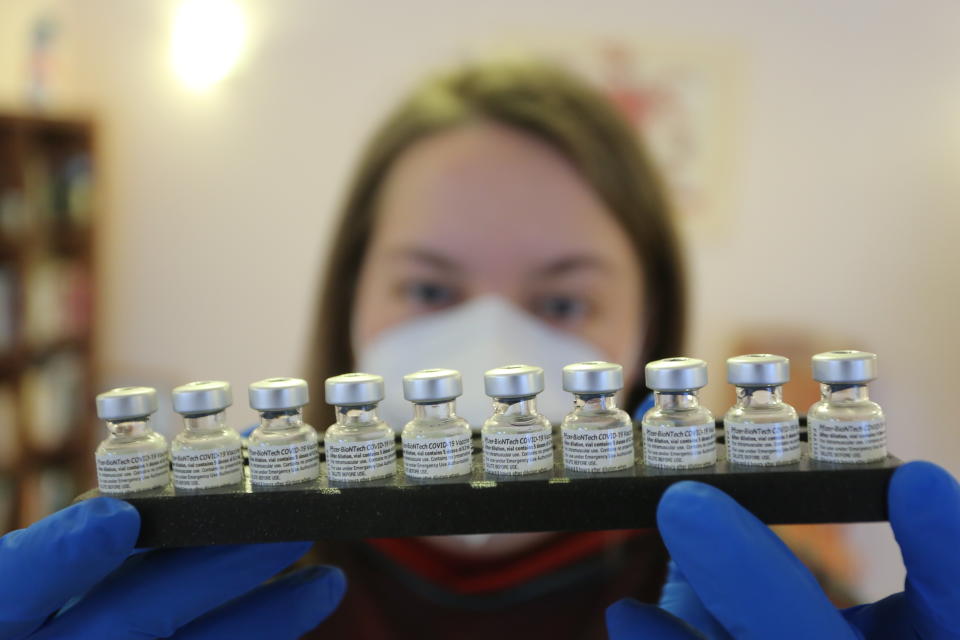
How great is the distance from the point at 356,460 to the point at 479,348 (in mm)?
718

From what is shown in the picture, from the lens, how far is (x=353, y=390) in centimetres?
75

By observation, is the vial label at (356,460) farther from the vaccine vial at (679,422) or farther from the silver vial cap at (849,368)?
the silver vial cap at (849,368)

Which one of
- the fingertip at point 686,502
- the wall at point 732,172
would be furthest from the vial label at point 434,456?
the wall at point 732,172

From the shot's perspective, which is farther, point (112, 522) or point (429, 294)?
point (429, 294)

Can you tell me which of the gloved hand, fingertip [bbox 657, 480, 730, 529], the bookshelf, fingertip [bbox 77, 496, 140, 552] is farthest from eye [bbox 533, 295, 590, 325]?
the bookshelf

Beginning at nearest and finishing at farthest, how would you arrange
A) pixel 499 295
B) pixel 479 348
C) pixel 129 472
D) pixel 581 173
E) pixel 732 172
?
1. pixel 129 472
2. pixel 479 348
3. pixel 499 295
4. pixel 581 173
5. pixel 732 172

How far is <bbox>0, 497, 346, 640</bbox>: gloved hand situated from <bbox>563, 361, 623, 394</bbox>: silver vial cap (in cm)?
45

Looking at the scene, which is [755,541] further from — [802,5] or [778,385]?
[802,5]

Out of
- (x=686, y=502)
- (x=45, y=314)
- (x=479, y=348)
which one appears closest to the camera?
(x=686, y=502)

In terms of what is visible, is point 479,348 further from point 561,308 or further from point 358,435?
point 358,435

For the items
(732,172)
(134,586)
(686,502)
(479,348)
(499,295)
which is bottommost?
(134,586)

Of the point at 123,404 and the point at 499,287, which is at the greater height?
the point at 499,287

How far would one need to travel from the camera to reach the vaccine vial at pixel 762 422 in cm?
71

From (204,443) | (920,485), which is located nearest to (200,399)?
(204,443)
